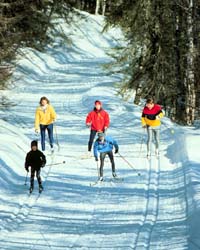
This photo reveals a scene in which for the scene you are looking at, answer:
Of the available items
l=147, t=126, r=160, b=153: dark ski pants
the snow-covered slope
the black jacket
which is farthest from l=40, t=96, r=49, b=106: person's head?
the black jacket

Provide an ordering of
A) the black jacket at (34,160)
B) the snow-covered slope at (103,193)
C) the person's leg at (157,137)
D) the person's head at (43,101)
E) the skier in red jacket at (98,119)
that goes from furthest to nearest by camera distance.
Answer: the person's head at (43,101), the person's leg at (157,137), the skier in red jacket at (98,119), the black jacket at (34,160), the snow-covered slope at (103,193)

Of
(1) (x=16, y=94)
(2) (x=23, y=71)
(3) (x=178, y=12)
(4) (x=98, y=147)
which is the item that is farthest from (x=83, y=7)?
(4) (x=98, y=147)

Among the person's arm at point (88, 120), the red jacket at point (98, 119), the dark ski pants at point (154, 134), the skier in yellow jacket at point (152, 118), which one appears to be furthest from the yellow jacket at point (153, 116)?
the person's arm at point (88, 120)

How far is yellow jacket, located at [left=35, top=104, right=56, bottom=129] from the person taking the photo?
18125 mm

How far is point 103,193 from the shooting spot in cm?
1354

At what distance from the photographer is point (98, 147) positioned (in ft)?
48.0

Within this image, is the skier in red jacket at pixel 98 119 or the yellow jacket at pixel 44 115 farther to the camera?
the yellow jacket at pixel 44 115

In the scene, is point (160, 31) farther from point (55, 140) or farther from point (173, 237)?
point (173, 237)

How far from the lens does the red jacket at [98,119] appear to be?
16.8 m

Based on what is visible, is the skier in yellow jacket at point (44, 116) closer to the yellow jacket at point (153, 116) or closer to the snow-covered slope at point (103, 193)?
the snow-covered slope at point (103, 193)

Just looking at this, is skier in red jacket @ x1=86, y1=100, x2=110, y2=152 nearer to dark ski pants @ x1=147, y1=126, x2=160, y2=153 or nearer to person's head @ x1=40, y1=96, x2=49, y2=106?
dark ski pants @ x1=147, y1=126, x2=160, y2=153

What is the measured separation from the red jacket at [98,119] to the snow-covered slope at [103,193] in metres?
1.12

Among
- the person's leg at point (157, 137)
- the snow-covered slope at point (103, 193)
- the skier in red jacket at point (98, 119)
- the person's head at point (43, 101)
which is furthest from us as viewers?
the person's head at point (43, 101)

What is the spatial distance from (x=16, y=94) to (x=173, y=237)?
2318cm
